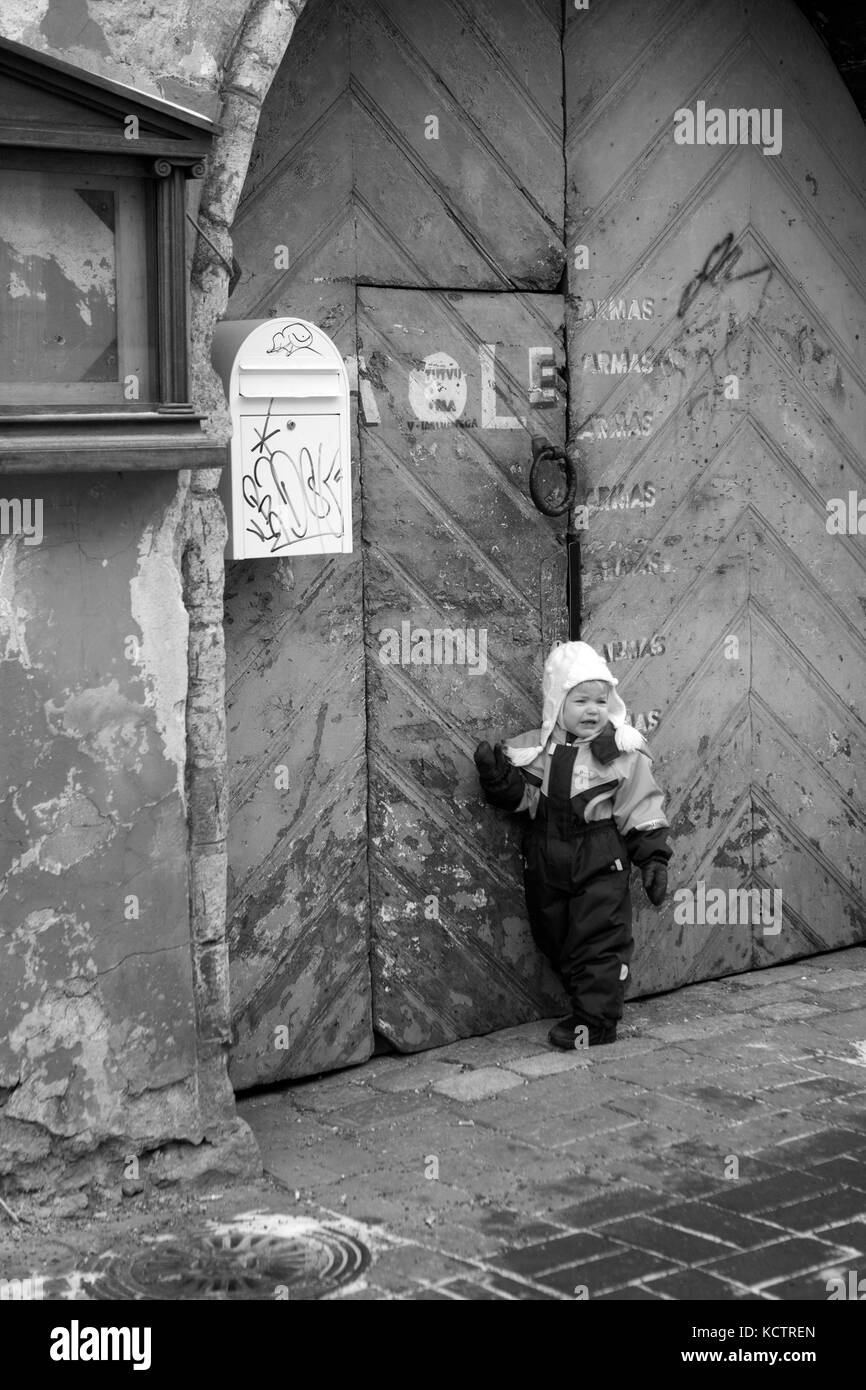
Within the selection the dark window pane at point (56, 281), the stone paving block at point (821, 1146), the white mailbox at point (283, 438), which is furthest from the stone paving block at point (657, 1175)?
the dark window pane at point (56, 281)

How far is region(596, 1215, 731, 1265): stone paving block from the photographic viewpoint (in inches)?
167

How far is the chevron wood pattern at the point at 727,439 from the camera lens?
19.6 ft

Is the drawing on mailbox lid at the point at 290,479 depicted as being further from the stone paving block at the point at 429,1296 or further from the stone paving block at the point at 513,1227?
the stone paving block at the point at 429,1296

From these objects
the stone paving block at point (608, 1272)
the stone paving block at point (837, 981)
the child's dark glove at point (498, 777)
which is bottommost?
the stone paving block at point (608, 1272)

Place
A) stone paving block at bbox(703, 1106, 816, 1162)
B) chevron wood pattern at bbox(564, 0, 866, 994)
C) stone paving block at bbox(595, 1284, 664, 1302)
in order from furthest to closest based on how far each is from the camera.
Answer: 1. chevron wood pattern at bbox(564, 0, 866, 994)
2. stone paving block at bbox(703, 1106, 816, 1162)
3. stone paving block at bbox(595, 1284, 664, 1302)

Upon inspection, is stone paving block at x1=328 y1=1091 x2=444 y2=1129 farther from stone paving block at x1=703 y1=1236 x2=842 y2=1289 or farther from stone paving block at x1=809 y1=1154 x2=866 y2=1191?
stone paving block at x1=703 y1=1236 x2=842 y2=1289

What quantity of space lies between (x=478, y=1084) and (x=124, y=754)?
1671 mm

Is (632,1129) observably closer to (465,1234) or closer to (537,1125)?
(537,1125)

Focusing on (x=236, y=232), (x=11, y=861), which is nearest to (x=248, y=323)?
(x=236, y=232)

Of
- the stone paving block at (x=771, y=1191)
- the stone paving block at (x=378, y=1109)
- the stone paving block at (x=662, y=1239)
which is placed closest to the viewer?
the stone paving block at (x=662, y=1239)

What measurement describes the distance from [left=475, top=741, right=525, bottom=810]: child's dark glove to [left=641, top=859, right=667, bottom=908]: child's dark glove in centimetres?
46

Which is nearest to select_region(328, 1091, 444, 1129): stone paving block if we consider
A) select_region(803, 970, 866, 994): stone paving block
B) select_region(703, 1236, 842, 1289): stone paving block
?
A: select_region(703, 1236, 842, 1289): stone paving block

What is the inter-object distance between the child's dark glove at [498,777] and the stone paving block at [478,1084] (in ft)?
2.73

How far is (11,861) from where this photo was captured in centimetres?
426
